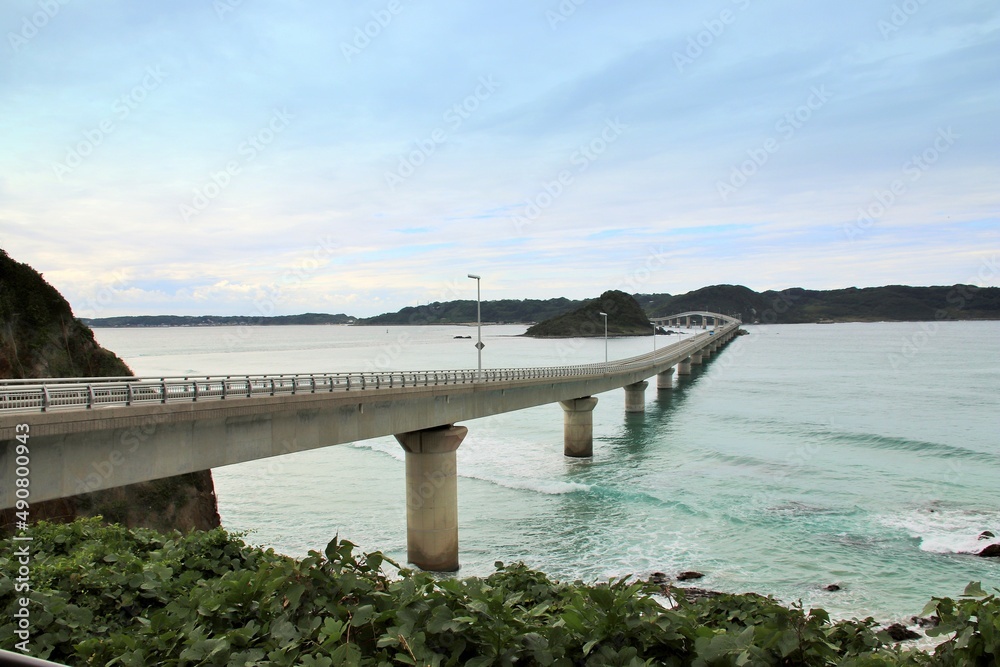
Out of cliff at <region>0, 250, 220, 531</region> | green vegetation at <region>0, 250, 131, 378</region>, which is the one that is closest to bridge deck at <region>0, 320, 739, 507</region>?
cliff at <region>0, 250, 220, 531</region>

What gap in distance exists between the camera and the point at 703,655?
4117mm

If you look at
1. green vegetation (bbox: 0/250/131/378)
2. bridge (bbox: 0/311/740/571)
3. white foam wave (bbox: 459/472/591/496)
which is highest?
green vegetation (bbox: 0/250/131/378)

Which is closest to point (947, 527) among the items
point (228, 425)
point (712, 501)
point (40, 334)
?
point (712, 501)

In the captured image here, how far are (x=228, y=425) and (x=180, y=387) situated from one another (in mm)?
2830

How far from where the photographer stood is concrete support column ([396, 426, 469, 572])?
2631 cm

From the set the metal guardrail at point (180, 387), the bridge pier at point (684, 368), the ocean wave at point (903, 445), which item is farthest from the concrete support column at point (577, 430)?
the bridge pier at point (684, 368)

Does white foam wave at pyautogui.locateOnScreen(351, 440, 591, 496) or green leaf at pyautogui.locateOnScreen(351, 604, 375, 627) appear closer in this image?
green leaf at pyautogui.locateOnScreen(351, 604, 375, 627)

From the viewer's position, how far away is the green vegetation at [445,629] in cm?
421

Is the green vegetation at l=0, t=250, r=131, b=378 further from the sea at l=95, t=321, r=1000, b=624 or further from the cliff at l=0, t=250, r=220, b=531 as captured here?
the sea at l=95, t=321, r=1000, b=624

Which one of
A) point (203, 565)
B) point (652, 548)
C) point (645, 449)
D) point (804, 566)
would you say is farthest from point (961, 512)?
point (203, 565)

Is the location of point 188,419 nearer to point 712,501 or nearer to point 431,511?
point 431,511

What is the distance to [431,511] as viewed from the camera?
2642cm

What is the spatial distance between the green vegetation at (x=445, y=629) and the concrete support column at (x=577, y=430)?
44.1m

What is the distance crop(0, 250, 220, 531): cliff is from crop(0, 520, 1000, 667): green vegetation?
22.1m
